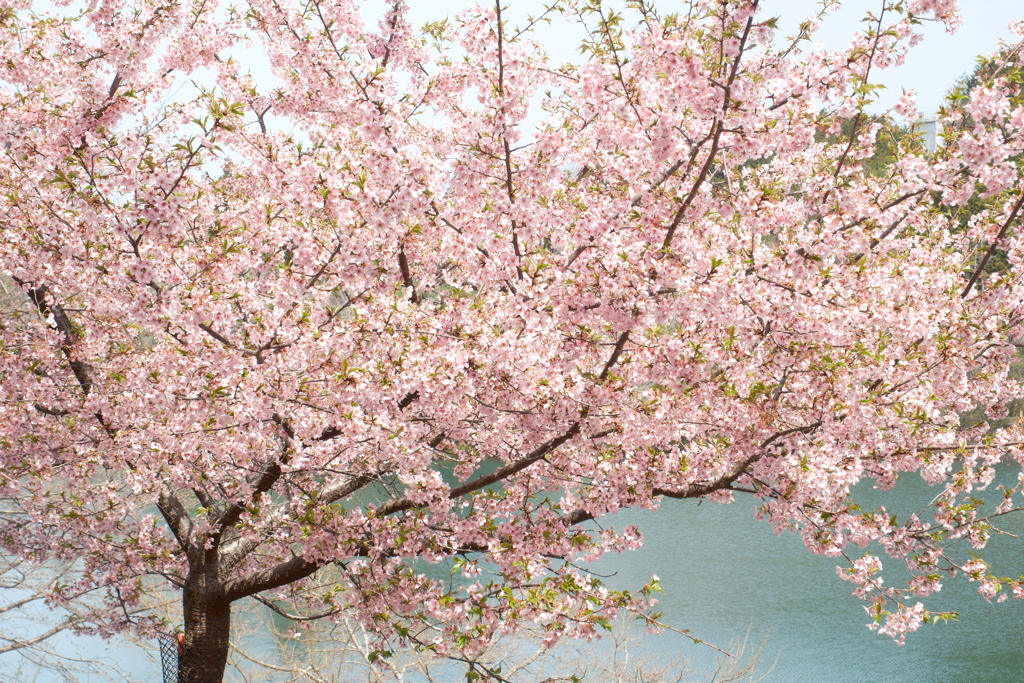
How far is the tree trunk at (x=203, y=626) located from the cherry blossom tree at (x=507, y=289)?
807 mm

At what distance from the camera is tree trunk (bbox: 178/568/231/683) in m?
5.99

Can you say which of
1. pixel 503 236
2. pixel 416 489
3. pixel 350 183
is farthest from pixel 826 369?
pixel 350 183

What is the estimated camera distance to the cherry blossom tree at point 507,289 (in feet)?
12.4

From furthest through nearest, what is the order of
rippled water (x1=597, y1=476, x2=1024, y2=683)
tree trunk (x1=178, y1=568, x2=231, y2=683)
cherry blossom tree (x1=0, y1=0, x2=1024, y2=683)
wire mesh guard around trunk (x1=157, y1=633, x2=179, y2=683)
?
rippled water (x1=597, y1=476, x2=1024, y2=683), wire mesh guard around trunk (x1=157, y1=633, x2=179, y2=683), tree trunk (x1=178, y1=568, x2=231, y2=683), cherry blossom tree (x1=0, y1=0, x2=1024, y2=683)

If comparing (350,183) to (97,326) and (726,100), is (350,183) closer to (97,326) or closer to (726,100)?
(726,100)

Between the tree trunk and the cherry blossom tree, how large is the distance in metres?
0.81

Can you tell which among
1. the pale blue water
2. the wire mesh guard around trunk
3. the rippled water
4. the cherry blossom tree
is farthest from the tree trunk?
the rippled water

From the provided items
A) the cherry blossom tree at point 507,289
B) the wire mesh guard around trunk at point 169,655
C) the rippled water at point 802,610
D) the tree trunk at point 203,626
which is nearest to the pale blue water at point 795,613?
the rippled water at point 802,610

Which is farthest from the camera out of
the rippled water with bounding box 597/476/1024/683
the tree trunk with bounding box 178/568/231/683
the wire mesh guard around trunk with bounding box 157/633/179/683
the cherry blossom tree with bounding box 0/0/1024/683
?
the rippled water with bounding box 597/476/1024/683

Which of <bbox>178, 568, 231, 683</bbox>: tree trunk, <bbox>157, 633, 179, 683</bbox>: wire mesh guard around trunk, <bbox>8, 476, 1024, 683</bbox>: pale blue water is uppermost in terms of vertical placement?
<bbox>8, 476, 1024, 683</bbox>: pale blue water

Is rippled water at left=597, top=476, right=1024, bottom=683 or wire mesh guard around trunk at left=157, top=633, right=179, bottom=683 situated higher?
rippled water at left=597, top=476, right=1024, bottom=683

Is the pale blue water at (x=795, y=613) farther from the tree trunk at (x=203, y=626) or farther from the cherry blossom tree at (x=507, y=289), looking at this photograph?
the cherry blossom tree at (x=507, y=289)

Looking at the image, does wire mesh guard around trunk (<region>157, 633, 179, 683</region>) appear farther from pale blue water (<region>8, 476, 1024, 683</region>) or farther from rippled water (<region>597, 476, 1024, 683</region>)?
rippled water (<region>597, 476, 1024, 683</region>)

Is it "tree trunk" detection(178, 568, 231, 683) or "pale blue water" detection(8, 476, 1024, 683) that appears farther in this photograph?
"pale blue water" detection(8, 476, 1024, 683)
